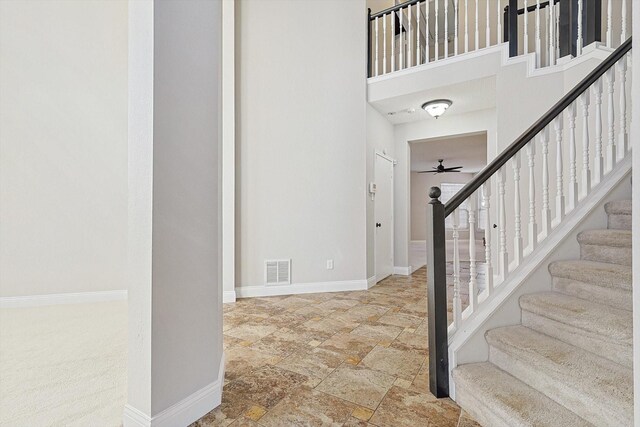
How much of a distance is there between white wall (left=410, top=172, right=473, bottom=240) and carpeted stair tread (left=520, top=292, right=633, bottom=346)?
9861 mm

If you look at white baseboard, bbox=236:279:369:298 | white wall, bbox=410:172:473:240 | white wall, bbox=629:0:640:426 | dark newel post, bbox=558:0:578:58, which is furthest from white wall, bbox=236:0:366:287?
white wall, bbox=410:172:473:240

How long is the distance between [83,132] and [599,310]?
4.86m

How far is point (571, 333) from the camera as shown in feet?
5.24

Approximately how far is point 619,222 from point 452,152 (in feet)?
22.3

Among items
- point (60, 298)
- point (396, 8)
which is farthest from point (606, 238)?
point (60, 298)

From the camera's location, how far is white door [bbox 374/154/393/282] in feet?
15.5

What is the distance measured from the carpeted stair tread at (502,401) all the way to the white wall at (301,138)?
103 inches

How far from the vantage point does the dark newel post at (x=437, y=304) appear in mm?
1707

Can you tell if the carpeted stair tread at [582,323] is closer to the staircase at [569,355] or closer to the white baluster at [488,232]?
the staircase at [569,355]

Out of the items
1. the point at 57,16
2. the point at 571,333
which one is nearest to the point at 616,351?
the point at 571,333

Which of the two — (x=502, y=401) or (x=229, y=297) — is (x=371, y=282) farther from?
(x=502, y=401)

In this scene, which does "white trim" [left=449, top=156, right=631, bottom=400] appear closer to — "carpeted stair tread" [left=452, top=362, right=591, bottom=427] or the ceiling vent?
"carpeted stair tread" [left=452, top=362, right=591, bottom=427]

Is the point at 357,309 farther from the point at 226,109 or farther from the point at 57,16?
the point at 57,16

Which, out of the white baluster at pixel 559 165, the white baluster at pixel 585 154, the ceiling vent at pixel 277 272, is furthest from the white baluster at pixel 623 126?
the ceiling vent at pixel 277 272
